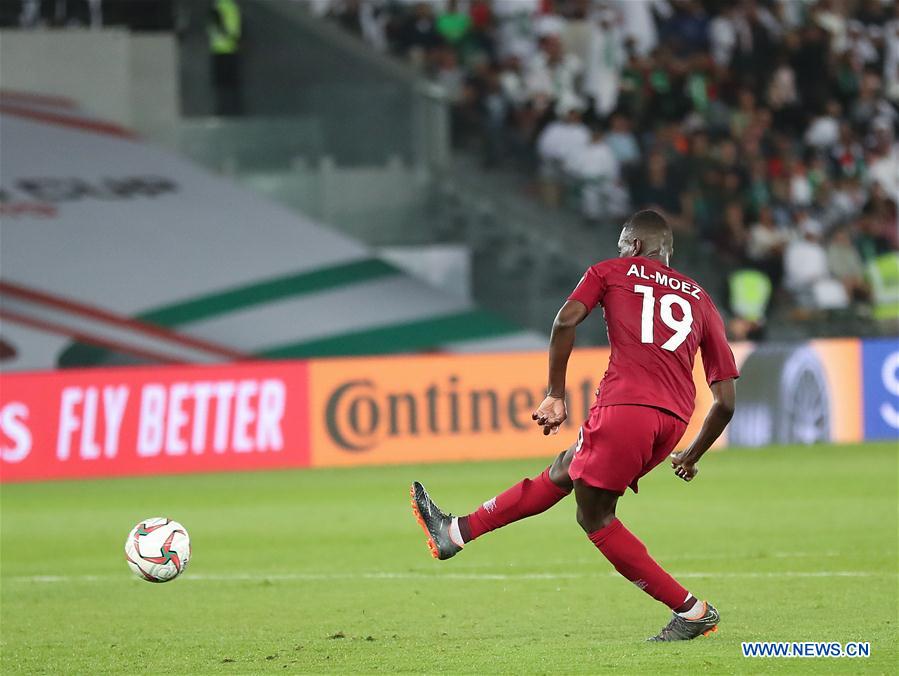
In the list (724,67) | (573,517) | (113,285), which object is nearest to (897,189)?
(724,67)

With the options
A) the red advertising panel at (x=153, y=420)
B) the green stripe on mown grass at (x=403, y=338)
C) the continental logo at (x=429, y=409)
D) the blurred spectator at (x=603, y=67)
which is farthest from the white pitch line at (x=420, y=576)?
the blurred spectator at (x=603, y=67)

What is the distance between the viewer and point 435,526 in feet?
26.7

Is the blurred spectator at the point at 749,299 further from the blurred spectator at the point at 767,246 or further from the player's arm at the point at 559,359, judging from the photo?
the player's arm at the point at 559,359

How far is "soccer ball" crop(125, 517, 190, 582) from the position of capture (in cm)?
885

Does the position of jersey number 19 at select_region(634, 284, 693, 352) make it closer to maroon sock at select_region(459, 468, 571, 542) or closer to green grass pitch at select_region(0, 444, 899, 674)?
maroon sock at select_region(459, 468, 571, 542)

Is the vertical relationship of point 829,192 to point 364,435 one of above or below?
above

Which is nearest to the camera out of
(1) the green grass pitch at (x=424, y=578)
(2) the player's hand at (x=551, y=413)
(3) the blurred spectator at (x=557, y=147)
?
(2) the player's hand at (x=551, y=413)

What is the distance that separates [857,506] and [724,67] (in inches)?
482

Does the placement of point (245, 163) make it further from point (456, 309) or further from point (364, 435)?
point (364, 435)

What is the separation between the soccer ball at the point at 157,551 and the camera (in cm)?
885

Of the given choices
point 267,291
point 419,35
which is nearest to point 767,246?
point 419,35

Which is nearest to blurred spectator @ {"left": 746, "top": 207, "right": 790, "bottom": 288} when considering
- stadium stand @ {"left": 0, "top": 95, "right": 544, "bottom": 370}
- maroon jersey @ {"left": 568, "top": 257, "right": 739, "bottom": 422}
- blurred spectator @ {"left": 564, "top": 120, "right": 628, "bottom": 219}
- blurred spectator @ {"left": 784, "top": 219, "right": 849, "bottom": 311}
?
blurred spectator @ {"left": 784, "top": 219, "right": 849, "bottom": 311}

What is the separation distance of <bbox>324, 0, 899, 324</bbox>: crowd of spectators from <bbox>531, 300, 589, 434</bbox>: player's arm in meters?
14.8

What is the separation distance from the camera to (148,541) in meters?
8.89
